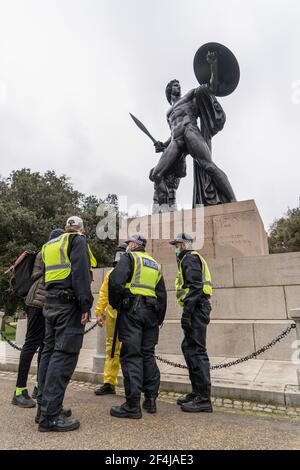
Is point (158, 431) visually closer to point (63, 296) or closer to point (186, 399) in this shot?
point (186, 399)

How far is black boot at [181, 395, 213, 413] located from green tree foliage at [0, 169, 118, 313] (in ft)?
56.7

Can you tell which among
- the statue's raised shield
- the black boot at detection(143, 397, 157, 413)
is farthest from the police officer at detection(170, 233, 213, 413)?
the statue's raised shield

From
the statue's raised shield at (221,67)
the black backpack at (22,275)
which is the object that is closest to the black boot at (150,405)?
the black backpack at (22,275)

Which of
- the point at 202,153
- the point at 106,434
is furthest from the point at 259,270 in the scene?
the point at 106,434

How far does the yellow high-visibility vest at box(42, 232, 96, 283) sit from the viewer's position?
3.49 metres

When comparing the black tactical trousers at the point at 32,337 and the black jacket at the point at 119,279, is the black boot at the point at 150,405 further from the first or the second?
the black tactical trousers at the point at 32,337

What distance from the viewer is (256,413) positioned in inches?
148

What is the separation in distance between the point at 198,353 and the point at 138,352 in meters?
0.76

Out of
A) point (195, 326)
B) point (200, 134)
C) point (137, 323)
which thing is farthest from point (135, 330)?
point (200, 134)

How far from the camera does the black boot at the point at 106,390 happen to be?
4496 mm

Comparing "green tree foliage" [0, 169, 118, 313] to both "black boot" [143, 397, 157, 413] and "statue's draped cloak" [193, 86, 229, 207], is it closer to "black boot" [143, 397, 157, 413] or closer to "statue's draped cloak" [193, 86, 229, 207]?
"statue's draped cloak" [193, 86, 229, 207]

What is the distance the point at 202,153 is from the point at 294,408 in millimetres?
6782
